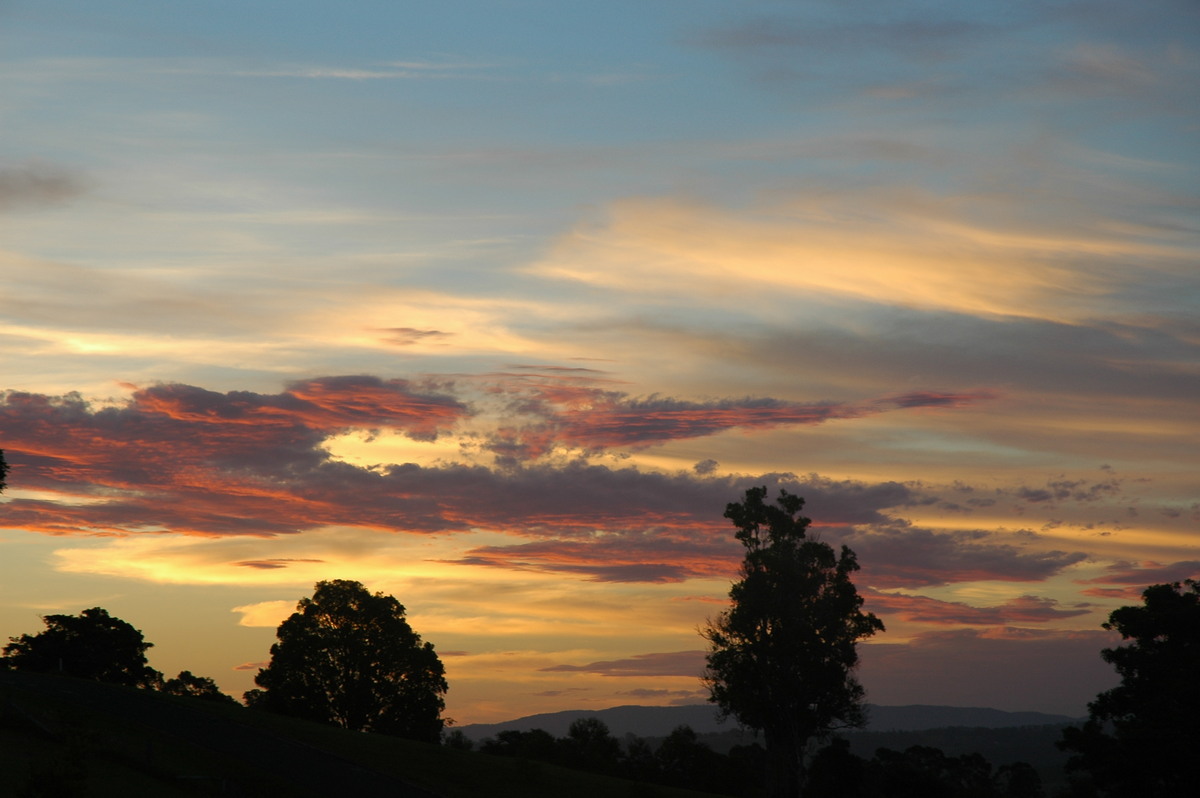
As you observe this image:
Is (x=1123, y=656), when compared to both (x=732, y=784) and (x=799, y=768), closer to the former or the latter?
(x=799, y=768)

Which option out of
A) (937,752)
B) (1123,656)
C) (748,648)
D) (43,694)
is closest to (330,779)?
(43,694)

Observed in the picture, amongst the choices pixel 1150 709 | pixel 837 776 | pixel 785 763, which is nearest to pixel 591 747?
pixel 837 776

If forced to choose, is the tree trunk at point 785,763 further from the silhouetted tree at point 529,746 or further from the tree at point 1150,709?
the silhouetted tree at point 529,746

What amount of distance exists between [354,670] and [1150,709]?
57.4 m

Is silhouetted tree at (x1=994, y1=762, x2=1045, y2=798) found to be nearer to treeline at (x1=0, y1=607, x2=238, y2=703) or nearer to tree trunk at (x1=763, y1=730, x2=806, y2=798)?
tree trunk at (x1=763, y1=730, x2=806, y2=798)

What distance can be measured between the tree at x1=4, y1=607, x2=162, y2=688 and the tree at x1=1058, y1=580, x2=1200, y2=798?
7662 cm

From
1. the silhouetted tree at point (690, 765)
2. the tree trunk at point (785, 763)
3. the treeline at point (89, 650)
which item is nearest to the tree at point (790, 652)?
the tree trunk at point (785, 763)

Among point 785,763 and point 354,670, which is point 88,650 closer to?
point 354,670

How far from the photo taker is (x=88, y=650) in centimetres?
9231

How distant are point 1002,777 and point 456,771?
101 meters

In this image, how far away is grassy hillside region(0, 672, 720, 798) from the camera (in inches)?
1763

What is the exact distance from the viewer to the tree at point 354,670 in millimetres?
83875

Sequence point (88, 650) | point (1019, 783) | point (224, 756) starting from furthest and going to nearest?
point (1019, 783) < point (88, 650) < point (224, 756)

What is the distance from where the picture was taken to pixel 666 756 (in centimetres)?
9781
